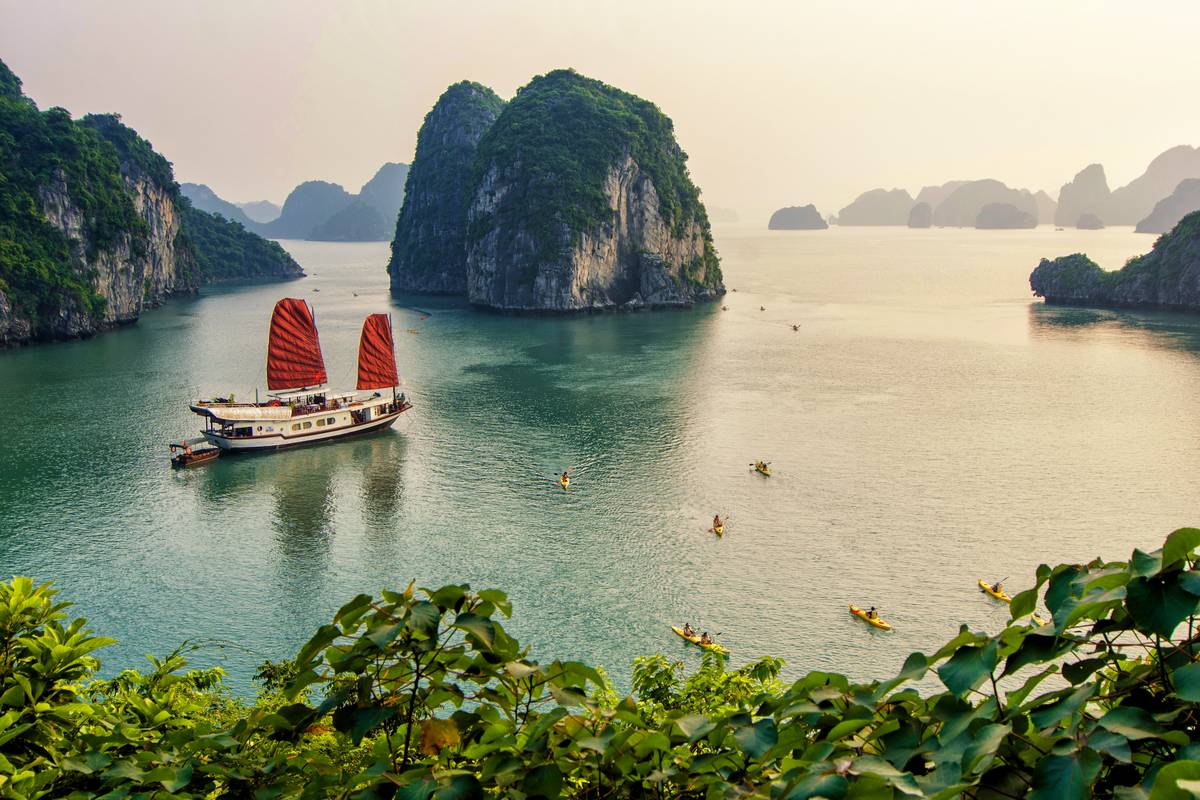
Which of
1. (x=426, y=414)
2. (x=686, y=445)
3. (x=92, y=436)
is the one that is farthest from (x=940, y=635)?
(x=92, y=436)

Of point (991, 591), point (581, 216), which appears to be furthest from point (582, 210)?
point (991, 591)

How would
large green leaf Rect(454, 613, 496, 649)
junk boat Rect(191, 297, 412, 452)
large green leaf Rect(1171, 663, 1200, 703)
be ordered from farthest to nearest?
1. junk boat Rect(191, 297, 412, 452)
2. large green leaf Rect(454, 613, 496, 649)
3. large green leaf Rect(1171, 663, 1200, 703)

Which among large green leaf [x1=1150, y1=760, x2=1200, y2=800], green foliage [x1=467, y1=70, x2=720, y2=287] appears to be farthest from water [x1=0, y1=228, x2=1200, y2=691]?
green foliage [x1=467, y1=70, x2=720, y2=287]

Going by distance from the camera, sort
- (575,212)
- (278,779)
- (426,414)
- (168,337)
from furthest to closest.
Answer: (575,212), (168,337), (426,414), (278,779)

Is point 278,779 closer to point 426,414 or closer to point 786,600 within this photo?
point 786,600

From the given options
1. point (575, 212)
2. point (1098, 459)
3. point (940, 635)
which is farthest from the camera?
point (575, 212)

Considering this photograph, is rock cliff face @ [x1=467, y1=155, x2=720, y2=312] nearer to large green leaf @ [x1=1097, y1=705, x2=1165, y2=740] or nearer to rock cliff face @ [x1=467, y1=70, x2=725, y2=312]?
rock cliff face @ [x1=467, y1=70, x2=725, y2=312]

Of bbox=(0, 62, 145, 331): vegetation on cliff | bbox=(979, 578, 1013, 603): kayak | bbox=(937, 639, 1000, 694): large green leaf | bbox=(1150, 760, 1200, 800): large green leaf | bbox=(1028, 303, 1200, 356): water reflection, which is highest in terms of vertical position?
bbox=(0, 62, 145, 331): vegetation on cliff

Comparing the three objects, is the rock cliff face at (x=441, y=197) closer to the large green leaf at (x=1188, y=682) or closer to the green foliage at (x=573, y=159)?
the green foliage at (x=573, y=159)
